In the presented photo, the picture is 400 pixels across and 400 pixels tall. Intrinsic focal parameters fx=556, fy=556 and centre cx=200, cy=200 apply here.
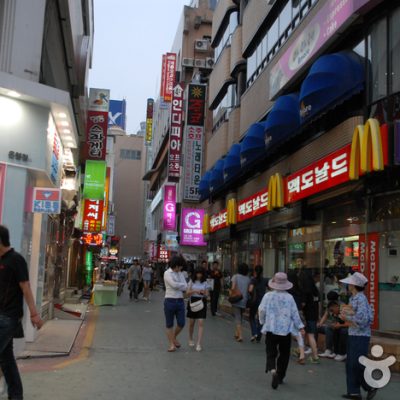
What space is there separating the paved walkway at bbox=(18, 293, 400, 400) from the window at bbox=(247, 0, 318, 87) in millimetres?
9523

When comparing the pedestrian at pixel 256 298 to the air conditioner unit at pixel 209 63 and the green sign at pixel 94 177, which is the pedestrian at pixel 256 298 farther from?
the air conditioner unit at pixel 209 63

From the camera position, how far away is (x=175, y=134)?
36719 mm

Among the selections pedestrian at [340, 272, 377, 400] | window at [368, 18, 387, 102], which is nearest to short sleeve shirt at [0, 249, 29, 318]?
pedestrian at [340, 272, 377, 400]

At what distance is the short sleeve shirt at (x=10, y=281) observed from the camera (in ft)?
17.5

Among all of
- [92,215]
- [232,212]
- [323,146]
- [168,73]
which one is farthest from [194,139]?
[168,73]

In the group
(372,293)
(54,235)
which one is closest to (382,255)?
(372,293)

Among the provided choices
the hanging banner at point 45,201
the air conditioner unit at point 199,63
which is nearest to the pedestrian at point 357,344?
the hanging banner at point 45,201

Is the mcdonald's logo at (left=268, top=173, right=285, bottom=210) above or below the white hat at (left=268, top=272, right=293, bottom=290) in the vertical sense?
above

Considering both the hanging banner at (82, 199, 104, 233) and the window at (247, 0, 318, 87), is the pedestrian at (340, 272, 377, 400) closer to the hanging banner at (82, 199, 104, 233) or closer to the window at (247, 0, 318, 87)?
the window at (247, 0, 318, 87)

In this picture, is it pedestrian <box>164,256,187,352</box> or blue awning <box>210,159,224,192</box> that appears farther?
blue awning <box>210,159,224,192</box>

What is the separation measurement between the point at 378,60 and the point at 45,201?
6.93 meters

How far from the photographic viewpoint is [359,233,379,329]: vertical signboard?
10.7 m

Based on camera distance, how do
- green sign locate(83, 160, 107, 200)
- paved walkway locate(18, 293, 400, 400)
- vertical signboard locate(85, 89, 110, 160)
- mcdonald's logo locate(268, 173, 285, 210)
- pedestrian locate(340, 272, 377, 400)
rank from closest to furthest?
pedestrian locate(340, 272, 377, 400), paved walkway locate(18, 293, 400, 400), mcdonald's logo locate(268, 173, 285, 210), vertical signboard locate(85, 89, 110, 160), green sign locate(83, 160, 107, 200)

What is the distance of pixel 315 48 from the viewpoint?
13.4 m
